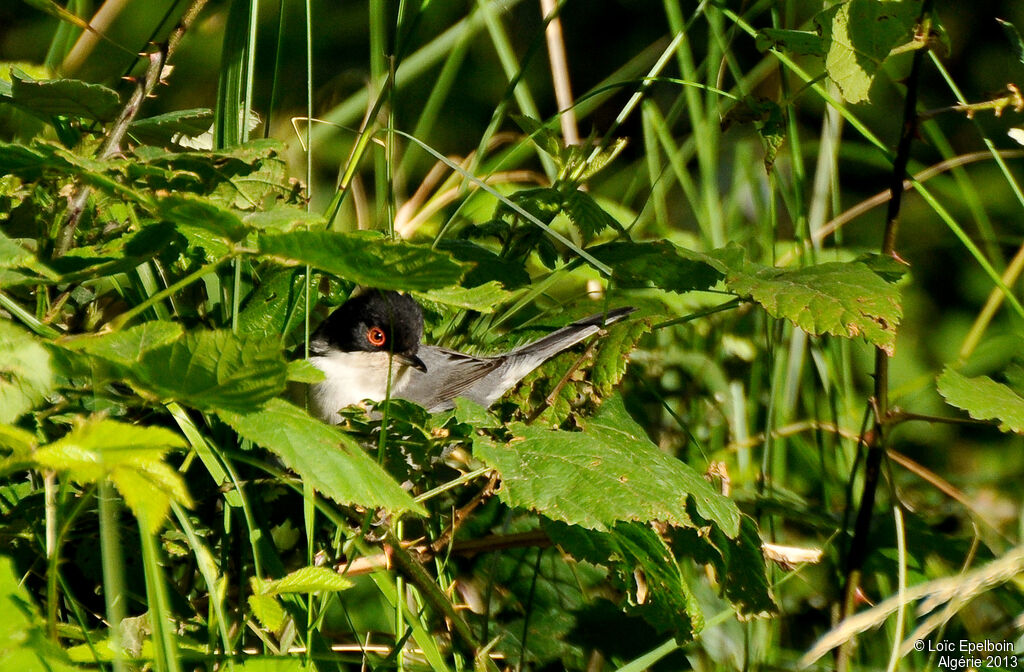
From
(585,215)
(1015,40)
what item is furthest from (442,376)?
(1015,40)

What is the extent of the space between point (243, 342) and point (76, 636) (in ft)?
2.12

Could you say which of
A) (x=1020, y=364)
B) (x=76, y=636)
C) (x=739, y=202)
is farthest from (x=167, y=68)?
(x=739, y=202)

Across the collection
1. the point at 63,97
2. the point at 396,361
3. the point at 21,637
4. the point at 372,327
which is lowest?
the point at 396,361

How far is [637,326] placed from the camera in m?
2.26

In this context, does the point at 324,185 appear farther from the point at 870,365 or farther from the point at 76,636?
the point at 76,636

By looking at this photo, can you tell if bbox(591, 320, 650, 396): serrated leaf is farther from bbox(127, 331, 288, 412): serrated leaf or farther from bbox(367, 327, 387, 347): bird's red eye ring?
bbox(367, 327, 387, 347): bird's red eye ring

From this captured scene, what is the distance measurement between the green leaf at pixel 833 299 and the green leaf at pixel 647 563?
57cm

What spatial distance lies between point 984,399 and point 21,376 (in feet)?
6.20

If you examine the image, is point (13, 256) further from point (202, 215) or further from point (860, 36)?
point (860, 36)

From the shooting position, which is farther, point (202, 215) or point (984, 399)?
point (984, 399)

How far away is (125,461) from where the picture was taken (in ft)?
3.93

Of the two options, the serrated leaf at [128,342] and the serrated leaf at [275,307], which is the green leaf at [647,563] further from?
the serrated leaf at [128,342]

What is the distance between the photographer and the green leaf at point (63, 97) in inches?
72.3

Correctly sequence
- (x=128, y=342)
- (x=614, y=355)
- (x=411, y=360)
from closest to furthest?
(x=128, y=342), (x=614, y=355), (x=411, y=360)
